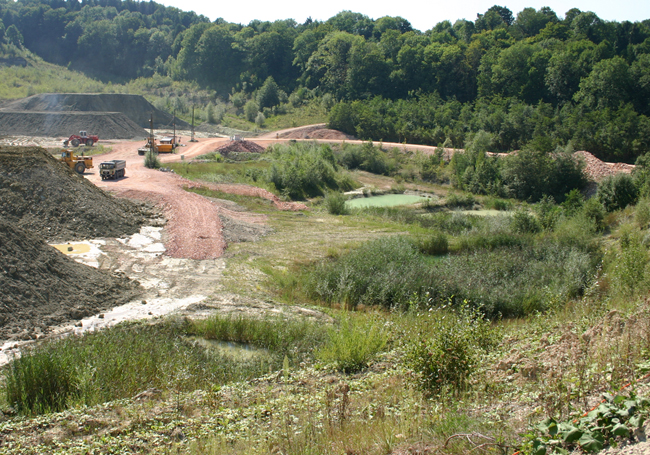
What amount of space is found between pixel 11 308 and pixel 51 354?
3.40 meters

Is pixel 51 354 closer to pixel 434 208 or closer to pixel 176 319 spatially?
pixel 176 319

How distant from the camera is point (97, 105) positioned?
7175 cm

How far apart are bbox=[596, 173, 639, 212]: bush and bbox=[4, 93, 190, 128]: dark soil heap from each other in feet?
177

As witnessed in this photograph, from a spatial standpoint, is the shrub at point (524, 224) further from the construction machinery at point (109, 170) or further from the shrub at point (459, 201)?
the construction machinery at point (109, 170)

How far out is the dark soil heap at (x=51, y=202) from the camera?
20031 millimetres

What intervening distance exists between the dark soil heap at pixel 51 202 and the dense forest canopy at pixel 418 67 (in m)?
36.1

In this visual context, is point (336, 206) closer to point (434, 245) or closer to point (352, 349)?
point (434, 245)

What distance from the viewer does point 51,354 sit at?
951 centimetres

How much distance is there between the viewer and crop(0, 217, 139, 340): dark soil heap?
11914mm

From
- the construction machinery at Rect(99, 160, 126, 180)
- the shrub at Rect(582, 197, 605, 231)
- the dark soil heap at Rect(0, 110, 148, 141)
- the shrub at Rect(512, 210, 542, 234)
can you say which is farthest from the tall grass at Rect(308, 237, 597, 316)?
the dark soil heap at Rect(0, 110, 148, 141)

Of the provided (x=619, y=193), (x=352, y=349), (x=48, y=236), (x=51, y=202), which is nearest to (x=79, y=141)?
(x=51, y=202)

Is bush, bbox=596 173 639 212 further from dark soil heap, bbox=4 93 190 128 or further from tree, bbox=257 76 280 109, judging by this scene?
tree, bbox=257 76 280 109

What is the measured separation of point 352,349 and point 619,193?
28951 millimetres

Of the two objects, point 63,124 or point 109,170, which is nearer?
point 109,170
